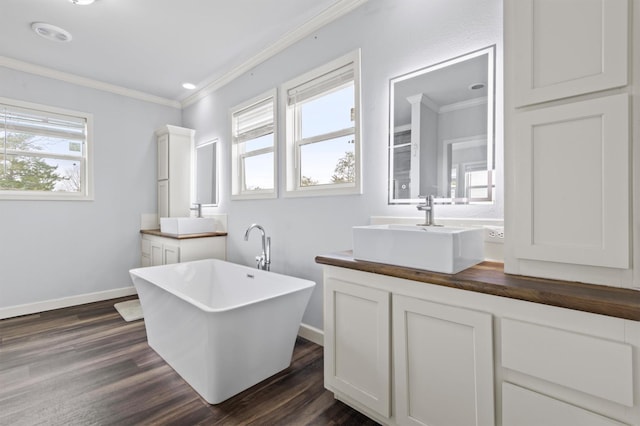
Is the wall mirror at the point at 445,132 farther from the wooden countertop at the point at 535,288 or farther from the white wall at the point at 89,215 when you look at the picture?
the white wall at the point at 89,215

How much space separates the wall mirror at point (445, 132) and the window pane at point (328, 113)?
1.46ft

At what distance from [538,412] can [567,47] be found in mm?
1302

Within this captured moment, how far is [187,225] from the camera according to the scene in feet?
11.4

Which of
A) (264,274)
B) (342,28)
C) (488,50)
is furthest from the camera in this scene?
(264,274)

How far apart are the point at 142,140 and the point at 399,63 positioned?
352 cm

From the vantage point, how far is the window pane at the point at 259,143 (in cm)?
309

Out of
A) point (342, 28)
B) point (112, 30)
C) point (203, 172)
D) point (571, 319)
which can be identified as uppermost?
point (112, 30)

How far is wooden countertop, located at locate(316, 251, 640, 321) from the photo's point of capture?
92 cm

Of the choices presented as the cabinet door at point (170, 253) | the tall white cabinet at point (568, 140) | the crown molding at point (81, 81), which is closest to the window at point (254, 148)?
the cabinet door at point (170, 253)

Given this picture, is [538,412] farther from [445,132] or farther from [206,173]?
[206,173]

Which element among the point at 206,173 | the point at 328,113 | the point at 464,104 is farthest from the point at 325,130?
the point at 206,173

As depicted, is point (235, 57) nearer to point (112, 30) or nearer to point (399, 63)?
point (112, 30)

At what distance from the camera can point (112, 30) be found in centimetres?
263

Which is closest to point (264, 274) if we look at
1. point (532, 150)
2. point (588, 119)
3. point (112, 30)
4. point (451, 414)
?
point (451, 414)
